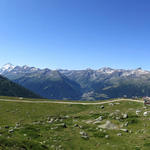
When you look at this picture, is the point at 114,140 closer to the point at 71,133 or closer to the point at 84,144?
the point at 84,144

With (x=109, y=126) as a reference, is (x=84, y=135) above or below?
below

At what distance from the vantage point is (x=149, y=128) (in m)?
33.7

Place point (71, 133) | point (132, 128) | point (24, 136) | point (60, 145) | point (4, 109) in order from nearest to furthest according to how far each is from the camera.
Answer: point (60, 145) < point (24, 136) < point (71, 133) < point (132, 128) < point (4, 109)

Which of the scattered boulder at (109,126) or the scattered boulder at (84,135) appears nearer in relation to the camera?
the scattered boulder at (84,135)

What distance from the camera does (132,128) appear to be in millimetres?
35031

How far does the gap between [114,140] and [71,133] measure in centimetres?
878

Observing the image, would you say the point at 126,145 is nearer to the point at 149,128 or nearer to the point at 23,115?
the point at 149,128

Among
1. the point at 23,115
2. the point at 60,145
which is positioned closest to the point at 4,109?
the point at 23,115

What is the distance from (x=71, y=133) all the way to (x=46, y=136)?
18.1ft

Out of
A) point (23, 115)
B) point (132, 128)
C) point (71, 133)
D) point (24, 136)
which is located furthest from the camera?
point (23, 115)

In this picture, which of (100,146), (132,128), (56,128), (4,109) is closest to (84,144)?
(100,146)

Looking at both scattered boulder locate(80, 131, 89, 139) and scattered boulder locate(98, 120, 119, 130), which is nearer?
scattered boulder locate(80, 131, 89, 139)

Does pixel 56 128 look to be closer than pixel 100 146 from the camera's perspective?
No

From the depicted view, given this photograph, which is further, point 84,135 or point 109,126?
point 109,126
